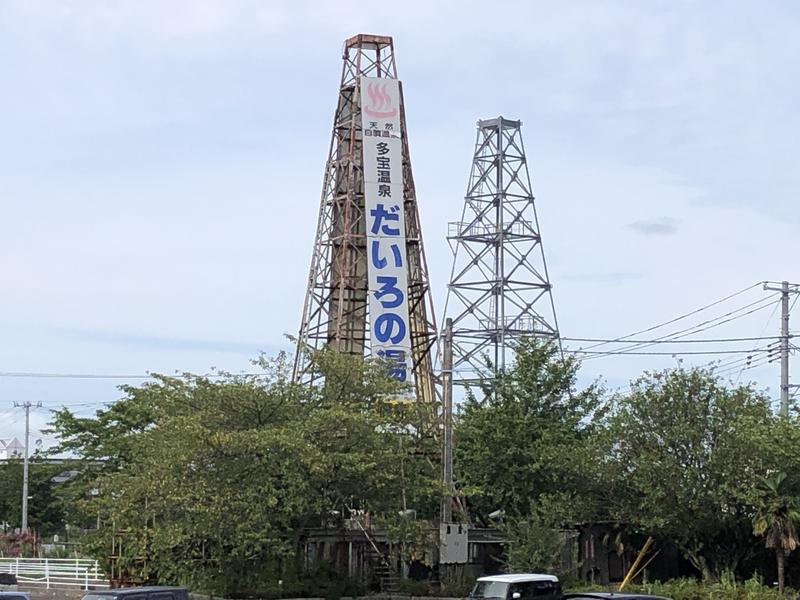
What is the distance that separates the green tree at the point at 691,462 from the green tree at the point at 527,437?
1.32 m

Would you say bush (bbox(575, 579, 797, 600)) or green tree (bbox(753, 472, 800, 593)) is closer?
bush (bbox(575, 579, 797, 600))

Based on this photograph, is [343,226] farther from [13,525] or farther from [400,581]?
[13,525]

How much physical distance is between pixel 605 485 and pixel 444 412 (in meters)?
7.50

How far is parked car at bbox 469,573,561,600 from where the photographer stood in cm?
2816

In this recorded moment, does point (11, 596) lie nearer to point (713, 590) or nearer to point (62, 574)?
point (713, 590)

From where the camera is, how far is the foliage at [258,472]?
33594 millimetres

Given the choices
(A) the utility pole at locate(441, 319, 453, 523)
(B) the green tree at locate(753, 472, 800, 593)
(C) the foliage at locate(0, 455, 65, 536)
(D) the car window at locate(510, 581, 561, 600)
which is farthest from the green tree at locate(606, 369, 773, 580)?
(C) the foliage at locate(0, 455, 65, 536)

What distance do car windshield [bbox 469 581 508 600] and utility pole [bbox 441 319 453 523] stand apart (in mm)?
5684

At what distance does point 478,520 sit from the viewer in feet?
142

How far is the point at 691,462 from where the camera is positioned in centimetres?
3772

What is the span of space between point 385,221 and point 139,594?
28412 millimetres

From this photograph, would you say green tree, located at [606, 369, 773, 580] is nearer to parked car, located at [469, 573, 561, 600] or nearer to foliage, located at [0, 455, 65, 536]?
parked car, located at [469, 573, 561, 600]

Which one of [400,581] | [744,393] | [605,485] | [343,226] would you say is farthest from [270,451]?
[343,226]

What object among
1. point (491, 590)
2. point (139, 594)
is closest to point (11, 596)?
point (139, 594)
